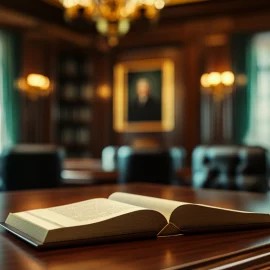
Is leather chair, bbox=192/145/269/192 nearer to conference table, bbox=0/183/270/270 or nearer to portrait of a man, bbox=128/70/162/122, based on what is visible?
conference table, bbox=0/183/270/270

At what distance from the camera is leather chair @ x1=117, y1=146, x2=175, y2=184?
2869 millimetres

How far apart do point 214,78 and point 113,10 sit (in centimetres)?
299

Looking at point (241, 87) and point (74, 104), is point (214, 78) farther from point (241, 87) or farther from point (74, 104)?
point (74, 104)

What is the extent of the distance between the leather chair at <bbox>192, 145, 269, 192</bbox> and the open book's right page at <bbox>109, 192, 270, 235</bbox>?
134 centimetres

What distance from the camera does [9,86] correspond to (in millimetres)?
7062

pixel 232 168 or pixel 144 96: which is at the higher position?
pixel 144 96

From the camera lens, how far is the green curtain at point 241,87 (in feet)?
23.1

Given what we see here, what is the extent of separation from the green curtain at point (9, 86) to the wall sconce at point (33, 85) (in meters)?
0.16

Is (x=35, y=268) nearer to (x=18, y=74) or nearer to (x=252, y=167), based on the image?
(x=252, y=167)

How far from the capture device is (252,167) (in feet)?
7.28

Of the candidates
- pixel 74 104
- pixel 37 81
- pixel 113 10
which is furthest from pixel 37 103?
pixel 113 10

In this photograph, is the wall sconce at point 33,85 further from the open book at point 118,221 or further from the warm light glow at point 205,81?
the open book at point 118,221

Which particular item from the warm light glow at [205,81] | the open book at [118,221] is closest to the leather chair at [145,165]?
the open book at [118,221]

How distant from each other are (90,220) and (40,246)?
0.35ft
